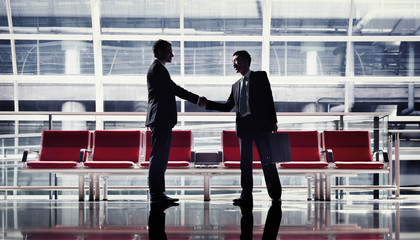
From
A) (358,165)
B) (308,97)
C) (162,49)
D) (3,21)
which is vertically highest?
(3,21)

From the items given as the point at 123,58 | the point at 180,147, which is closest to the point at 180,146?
the point at 180,147

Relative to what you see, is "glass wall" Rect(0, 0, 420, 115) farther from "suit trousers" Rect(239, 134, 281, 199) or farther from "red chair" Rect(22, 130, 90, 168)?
"suit trousers" Rect(239, 134, 281, 199)

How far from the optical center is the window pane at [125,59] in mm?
8945

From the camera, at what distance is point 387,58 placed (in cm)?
927

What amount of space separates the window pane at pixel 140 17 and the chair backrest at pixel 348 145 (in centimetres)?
425

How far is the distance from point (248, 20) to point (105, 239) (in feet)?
23.7

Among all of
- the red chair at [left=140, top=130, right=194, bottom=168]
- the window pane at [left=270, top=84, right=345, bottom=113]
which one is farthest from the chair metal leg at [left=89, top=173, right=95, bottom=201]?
the window pane at [left=270, top=84, right=345, bottom=113]

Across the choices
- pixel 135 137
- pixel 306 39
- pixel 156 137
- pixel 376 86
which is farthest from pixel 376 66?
pixel 156 137

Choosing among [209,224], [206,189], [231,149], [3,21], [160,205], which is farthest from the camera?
[3,21]

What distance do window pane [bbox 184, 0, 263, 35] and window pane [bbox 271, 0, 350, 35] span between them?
0.38 meters

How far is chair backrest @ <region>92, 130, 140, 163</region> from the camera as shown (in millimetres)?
5676

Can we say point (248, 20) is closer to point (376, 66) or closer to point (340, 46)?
point (340, 46)

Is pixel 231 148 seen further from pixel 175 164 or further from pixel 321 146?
pixel 321 146

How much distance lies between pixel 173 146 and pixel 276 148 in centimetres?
180
